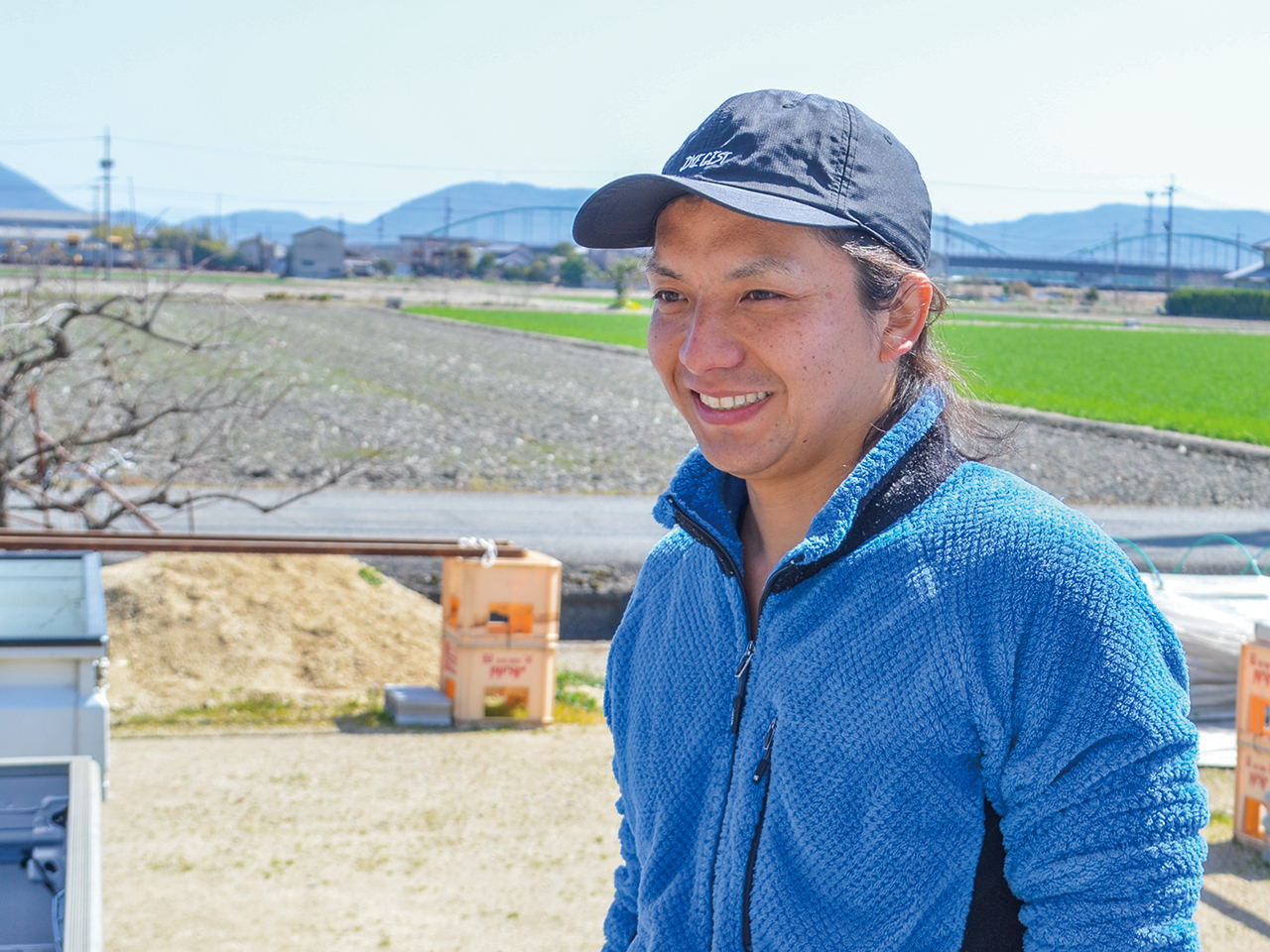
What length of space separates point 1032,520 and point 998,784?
268 mm

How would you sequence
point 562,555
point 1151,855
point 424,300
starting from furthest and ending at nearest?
point 424,300, point 562,555, point 1151,855

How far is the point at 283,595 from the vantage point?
869 centimetres

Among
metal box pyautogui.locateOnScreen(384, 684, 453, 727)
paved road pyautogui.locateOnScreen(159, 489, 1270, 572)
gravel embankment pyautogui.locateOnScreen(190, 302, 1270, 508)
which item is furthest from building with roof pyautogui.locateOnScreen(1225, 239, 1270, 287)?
metal box pyautogui.locateOnScreen(384, 684, 453, 727)

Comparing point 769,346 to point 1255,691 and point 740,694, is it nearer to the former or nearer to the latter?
point 740,694

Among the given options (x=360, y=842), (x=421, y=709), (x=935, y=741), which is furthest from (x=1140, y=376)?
(x=935, y=741)

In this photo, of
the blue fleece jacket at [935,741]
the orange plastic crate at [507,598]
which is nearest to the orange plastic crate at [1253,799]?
the orange plastic crate at [507,598]

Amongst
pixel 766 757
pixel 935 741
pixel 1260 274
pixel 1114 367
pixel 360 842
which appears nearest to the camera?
pixel 935 741

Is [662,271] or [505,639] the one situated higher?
[662,271]

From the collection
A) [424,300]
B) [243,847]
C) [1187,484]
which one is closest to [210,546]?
[243,847]

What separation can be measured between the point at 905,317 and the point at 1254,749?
4595 mm

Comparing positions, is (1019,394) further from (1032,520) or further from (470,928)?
(1032,520)

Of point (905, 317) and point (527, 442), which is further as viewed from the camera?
point (527, 442)

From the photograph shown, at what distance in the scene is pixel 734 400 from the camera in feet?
5.11

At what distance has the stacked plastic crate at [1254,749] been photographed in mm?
5340
